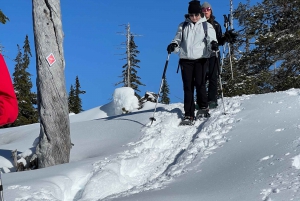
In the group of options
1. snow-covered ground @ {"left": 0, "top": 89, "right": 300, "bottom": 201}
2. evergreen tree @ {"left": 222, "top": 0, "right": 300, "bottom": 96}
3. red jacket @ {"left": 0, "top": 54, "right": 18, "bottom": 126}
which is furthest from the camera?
evergreen tree @ {"left": 222, "top": 0, "right": 300, "bottom": 96}

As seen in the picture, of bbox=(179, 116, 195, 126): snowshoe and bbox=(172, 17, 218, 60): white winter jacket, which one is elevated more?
bbox=(172, 17, 218, 60): white winter jacket

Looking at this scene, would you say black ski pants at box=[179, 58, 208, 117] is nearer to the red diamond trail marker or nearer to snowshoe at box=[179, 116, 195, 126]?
snowshoe at box=[179, 116, 195, 126]

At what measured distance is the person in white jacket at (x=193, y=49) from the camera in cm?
658

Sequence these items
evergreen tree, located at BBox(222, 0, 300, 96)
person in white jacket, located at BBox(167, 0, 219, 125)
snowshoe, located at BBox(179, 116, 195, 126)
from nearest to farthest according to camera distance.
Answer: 1. person in white jacket, located at BBox(167, 0, 219, 125)
2. snowshoe, located at BBox(179, 116, 195, 126)
3. evergreen tree, located at BBox(222, 0, 300, 96)

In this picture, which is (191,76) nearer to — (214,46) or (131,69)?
(214,46)

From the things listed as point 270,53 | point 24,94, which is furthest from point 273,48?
point 24,94

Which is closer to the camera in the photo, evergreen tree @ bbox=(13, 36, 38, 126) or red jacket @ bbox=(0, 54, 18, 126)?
red jacket @ bbox=(0, 54, 18, 126)

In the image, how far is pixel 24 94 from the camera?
3022cm

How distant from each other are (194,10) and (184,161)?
Answer: 117 inches

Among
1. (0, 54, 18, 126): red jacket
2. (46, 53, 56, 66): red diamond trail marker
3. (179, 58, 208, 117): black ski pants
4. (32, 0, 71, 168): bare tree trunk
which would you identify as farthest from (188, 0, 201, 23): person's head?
(0, 54, 18, 126): red jacket

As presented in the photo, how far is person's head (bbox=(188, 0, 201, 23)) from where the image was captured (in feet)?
21.2

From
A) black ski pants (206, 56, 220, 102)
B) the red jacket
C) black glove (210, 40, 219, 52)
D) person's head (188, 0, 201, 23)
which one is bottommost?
the red jacket

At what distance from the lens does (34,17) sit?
20.5ft

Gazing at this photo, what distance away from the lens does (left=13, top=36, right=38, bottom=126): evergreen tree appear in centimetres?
2823
